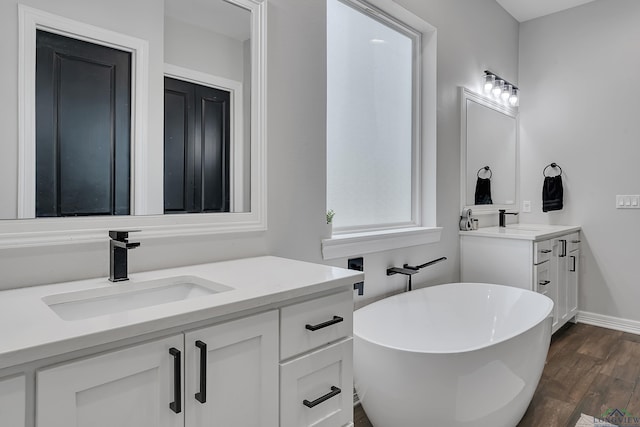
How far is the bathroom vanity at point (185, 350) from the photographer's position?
2.36 ft

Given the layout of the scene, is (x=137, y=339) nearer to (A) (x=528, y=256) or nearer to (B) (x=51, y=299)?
(B) (x=51, y=299)

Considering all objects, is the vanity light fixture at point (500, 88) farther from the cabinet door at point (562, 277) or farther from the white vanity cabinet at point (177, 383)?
the white vanity cabinet at point (177, 383)

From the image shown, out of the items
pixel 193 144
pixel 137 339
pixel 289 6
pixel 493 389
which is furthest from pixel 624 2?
pixel 137 339

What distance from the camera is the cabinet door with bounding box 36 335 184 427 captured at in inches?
28.2

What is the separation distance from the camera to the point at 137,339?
0.82m

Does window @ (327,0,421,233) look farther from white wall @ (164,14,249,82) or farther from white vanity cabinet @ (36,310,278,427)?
white vanity cabinet @ (36,310,278,427)

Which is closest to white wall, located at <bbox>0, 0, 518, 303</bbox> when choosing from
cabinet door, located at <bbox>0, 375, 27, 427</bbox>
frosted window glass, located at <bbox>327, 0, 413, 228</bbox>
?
frosted window glass, located at <bbox>327, 0, 413, 228</bbox>

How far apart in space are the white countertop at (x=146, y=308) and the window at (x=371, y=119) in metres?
1.01

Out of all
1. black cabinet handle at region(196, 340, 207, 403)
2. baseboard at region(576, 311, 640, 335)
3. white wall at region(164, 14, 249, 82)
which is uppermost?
white wall at region(164, 14, 249, 82)

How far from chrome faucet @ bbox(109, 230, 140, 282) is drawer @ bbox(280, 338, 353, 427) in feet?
1.87

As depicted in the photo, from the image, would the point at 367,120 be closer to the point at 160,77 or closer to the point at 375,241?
the point at 375,241

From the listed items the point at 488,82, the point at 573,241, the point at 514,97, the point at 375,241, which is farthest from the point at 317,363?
the point at 514,97

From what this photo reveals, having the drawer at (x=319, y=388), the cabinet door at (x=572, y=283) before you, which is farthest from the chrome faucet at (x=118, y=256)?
the cabinet door at (x=572, y=283)

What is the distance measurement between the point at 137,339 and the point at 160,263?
64 cm
